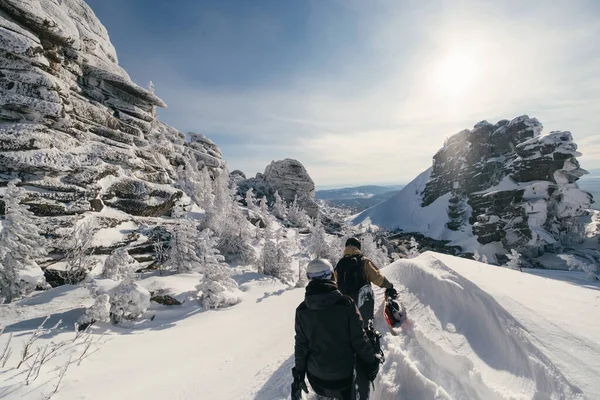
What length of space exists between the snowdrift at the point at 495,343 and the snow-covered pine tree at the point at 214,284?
1239cm

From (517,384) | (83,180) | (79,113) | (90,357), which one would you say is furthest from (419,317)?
(79,113)

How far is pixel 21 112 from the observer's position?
21844mm

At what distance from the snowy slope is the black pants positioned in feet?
3.42

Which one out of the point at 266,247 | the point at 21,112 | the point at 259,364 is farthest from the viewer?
the point at 266,247

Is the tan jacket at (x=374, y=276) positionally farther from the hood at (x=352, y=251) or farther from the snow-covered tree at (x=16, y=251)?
the snow-covered tree at (x=16, y=251)

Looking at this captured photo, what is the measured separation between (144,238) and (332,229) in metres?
65.5

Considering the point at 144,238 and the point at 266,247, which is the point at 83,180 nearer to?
the point at 144,238

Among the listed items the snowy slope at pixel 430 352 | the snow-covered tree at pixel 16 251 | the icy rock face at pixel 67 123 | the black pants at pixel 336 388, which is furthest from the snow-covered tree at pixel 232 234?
the black pants at pixel 336 388

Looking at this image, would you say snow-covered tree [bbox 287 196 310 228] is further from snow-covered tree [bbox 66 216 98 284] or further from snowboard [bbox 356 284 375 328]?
snowboard [bbox 356 284 375 328]

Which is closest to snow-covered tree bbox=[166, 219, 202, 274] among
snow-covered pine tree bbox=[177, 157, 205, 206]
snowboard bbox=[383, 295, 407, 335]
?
snowboard bbox=[383, 295, 407, 335]

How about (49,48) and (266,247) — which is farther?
(266,247)

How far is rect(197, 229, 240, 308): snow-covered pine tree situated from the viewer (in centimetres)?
1552

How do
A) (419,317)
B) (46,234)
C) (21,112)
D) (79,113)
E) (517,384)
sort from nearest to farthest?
1. (517,384)
2. (419,317)
3. (46,234)
4. (21,112)
5. (79,113)

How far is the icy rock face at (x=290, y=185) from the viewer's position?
88625 mm
